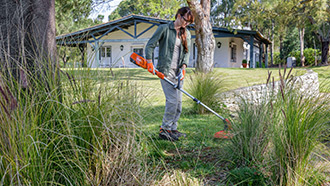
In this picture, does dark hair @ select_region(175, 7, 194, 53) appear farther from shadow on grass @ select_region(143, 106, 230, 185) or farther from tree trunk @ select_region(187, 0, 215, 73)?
tree trunk @ select_region(187, 0, 215, 73)

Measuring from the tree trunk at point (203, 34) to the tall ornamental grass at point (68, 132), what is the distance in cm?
919

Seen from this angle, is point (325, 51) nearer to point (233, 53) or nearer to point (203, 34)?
point (233, 53)

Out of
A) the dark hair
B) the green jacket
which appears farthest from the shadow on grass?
the dark hair

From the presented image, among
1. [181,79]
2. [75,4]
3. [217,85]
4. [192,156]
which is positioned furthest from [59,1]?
[192,156]

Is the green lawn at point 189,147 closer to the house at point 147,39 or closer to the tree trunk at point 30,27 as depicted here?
the tree trunk at point 30,27

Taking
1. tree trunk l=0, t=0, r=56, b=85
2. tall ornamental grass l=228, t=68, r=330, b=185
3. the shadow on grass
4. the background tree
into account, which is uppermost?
the background tree

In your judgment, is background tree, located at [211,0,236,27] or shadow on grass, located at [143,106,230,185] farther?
background tree, located at [211,0,236,27]

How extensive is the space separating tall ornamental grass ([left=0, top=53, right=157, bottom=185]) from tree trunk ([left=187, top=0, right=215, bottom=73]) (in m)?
9.19

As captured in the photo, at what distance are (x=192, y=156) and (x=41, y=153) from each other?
1978 mm

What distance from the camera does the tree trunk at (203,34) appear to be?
1130cm

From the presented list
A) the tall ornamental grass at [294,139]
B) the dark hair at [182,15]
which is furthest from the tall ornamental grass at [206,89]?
the tall ornamental grass at [294,139]

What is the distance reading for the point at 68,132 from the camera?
77.8 inches

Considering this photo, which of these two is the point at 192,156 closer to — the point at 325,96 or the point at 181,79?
the point at 181,79

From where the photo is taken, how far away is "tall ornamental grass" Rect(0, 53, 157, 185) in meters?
1.68
